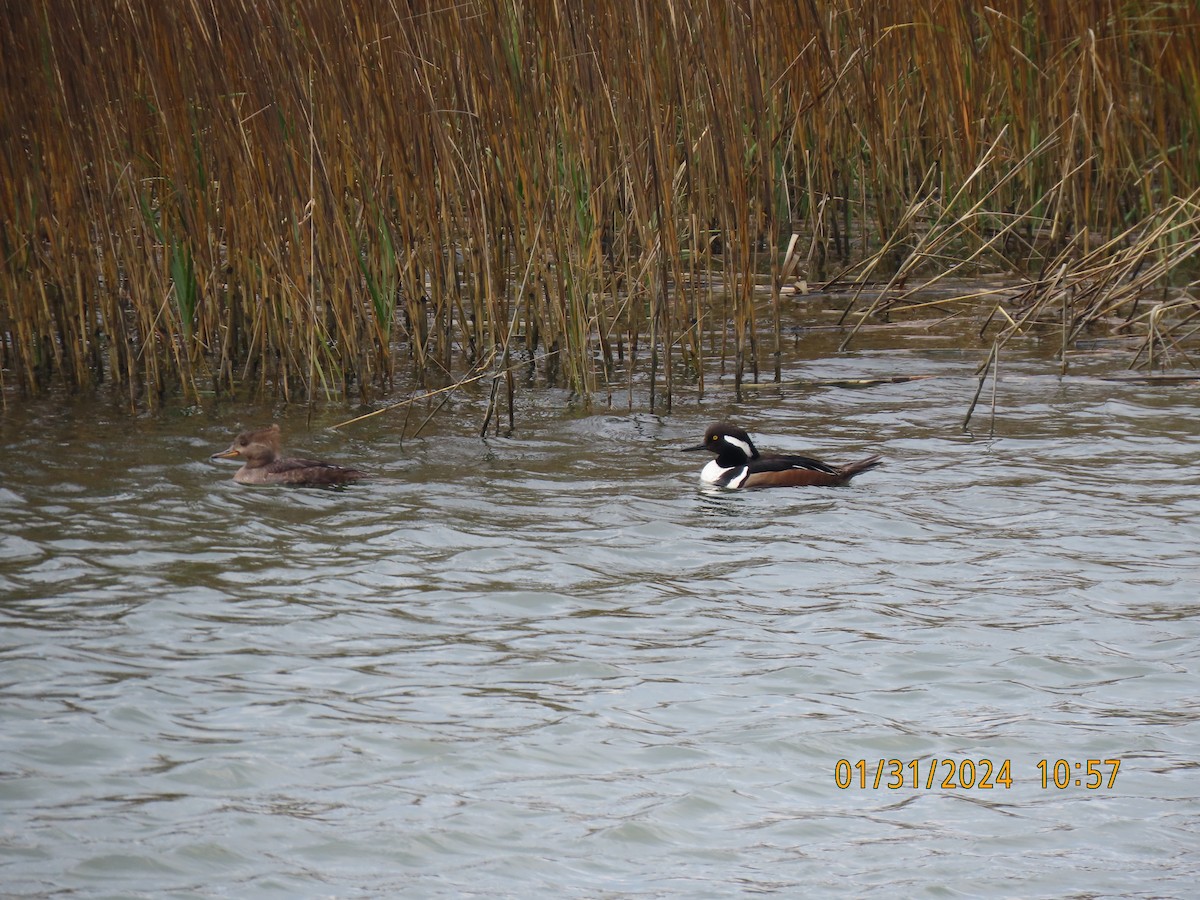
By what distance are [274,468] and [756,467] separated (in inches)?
89.1

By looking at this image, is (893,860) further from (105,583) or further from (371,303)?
(371,303)

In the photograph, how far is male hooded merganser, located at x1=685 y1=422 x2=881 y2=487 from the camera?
671cm

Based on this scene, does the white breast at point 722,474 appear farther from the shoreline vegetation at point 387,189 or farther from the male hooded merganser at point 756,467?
the shoreline vegetation at point 387,189

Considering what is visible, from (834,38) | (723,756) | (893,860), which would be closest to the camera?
(893,860)

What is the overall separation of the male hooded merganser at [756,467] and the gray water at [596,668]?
8 centimetres

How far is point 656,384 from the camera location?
27.6ft

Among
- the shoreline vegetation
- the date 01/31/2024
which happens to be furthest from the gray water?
the shoreline vegetation

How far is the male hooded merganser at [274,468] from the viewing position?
22.1ft

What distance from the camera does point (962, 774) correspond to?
13.1 ft

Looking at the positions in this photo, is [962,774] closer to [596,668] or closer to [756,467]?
[596,668]

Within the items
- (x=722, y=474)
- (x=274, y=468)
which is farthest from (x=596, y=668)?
(x=274, y=468)

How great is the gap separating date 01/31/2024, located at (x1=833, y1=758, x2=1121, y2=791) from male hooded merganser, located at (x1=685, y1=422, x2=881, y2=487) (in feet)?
8.78

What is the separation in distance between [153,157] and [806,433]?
3.82 metres

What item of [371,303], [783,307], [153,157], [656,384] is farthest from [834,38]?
[153,157]
